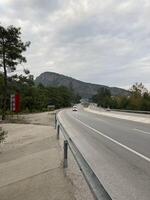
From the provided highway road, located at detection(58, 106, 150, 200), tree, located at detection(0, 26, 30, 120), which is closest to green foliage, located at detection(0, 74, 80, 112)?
tree, located at detection(0, 26, 30, 120)

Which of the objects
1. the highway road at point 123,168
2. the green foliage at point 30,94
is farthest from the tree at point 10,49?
the highway road at point 123,168

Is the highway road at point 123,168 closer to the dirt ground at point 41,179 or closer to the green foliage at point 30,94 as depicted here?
the dirt ground at point 41,179

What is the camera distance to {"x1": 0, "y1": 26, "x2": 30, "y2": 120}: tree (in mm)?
60031

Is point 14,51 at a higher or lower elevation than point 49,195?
higher

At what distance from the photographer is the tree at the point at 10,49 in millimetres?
60031

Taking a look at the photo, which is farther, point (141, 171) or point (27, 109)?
point (27, 109)

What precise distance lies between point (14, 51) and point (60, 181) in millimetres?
50771

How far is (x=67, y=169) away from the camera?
39.4 feet

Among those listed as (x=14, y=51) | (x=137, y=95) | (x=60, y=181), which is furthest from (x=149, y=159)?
(x=137, y=95)

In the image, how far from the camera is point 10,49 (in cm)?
6025

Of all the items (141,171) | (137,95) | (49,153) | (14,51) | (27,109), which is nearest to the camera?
(141,171)

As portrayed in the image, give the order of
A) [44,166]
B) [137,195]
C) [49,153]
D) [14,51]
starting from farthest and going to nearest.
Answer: [14,51], [49,153], [44,166], [137,195]

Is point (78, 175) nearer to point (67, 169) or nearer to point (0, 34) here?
point (67, 169)

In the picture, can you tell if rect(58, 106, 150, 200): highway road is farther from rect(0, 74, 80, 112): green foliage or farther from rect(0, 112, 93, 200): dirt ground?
rect(0, 74, 80, 112): green foliage
